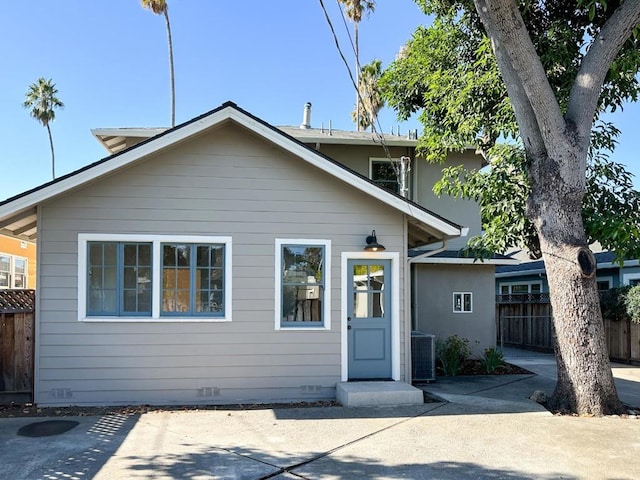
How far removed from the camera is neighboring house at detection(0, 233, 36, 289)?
18.0 meters

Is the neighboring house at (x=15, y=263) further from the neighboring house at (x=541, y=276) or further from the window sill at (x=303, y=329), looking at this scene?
the neighboring house at (x=541, y=276)

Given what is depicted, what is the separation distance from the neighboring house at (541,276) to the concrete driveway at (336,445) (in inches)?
274

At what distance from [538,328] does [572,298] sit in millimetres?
8607

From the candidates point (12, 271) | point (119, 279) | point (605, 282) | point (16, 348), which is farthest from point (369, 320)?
point (12, 271)

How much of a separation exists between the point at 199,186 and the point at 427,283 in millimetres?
5882

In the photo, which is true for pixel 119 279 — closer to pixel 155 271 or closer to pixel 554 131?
pixel 155 271

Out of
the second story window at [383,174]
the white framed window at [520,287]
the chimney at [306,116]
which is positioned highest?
the chimney at [306,116]

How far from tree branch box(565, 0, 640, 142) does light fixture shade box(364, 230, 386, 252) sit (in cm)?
326

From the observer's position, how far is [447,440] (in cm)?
569

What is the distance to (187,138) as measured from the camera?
7.51m

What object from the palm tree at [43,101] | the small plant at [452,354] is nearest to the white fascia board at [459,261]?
the small plant at [452,354]

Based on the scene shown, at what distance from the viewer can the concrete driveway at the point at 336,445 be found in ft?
15.4

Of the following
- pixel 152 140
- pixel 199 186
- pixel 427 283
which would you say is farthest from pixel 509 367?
pixel 152 140

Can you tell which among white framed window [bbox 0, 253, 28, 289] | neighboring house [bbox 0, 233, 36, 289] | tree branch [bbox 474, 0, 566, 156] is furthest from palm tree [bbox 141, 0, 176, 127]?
tree branch [bbox 474, 0, 566, 156]
